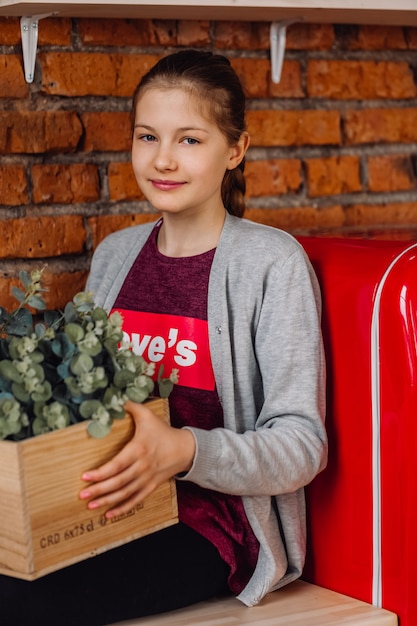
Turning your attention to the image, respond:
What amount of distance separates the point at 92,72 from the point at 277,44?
38 centimetres

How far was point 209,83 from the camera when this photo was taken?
1.36 m

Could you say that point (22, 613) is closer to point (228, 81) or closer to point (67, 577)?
point (67, 577)

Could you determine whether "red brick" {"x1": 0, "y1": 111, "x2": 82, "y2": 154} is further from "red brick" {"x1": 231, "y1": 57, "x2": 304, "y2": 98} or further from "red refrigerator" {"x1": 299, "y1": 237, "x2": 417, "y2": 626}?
"red refrigerator" {"x1": 299, "y1": 237, "x2": 417, "y2": 626}

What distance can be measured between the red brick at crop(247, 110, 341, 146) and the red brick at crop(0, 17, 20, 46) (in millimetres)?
464

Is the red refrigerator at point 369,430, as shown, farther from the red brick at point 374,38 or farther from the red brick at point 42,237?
the red brick at point 374,38

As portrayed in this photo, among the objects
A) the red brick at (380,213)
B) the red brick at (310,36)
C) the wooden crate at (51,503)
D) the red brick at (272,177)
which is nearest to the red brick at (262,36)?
the red brick at (310,36)

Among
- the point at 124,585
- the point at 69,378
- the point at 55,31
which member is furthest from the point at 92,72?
the point at 124,585

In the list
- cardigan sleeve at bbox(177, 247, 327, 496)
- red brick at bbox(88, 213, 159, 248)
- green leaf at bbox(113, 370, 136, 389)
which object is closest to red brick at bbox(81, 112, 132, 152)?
red brick at bbox(88, 213, 159, 248)

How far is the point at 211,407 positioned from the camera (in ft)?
4.41

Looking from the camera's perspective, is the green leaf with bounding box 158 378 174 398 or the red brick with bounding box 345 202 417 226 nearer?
the green leaf with bounding box 158 378 174 398

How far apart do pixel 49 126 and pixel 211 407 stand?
56 centimetres

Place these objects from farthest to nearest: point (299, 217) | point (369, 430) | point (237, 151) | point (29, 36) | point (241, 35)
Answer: point (299, 217) < point (241, 35) < point (29, 36) < point (237, 151) < point (369, 430)

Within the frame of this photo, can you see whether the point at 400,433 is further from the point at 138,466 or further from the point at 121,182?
the point at 121,182

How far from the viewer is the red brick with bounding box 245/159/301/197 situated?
1855mm
